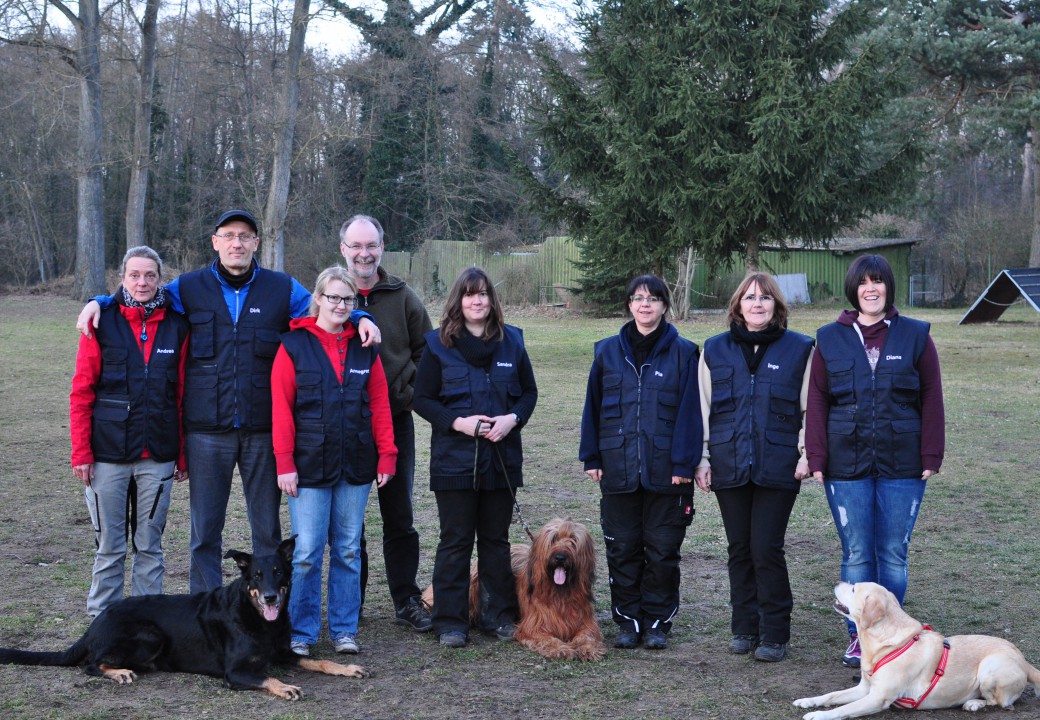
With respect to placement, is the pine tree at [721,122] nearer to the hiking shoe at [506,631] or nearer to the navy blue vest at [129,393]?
the hiking shoe at [506,631]

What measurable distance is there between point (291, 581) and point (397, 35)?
3434 cm

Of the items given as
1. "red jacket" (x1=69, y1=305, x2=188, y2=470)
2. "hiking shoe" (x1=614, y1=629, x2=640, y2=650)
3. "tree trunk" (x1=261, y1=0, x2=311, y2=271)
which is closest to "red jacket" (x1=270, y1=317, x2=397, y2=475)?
"red jacket" (x1=69, y1=305, x2=188, y2=470)

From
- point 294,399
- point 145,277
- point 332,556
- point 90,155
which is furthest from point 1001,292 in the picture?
point 145,277

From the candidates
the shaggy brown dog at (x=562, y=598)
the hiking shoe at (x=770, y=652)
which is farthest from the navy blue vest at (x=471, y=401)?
the hiking shoe at (x=770, y=652)

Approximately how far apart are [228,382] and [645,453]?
2.04 meters

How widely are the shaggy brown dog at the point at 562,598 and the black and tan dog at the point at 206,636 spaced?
0.92m

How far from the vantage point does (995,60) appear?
28844mm

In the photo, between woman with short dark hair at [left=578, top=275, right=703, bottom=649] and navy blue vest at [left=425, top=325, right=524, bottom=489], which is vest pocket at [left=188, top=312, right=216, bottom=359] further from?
woman with short dark hair at [left=578, top=275, right=703, bottom=649]

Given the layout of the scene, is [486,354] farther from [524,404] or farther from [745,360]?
[745,360]

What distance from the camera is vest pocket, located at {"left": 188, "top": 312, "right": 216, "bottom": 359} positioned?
487cm

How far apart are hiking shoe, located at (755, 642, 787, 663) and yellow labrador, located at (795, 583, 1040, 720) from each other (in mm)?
587

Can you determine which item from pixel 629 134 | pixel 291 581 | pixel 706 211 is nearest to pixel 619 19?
pixel 629 134

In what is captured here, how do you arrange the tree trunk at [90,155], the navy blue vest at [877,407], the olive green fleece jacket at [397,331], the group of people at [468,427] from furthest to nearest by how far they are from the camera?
the tree trunk at [90,155]
the olive green fleece jacket at [397,331]
the group of people at [468,427]
the navy blue vest at [877,407]

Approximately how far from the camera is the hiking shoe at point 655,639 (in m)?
5.08
